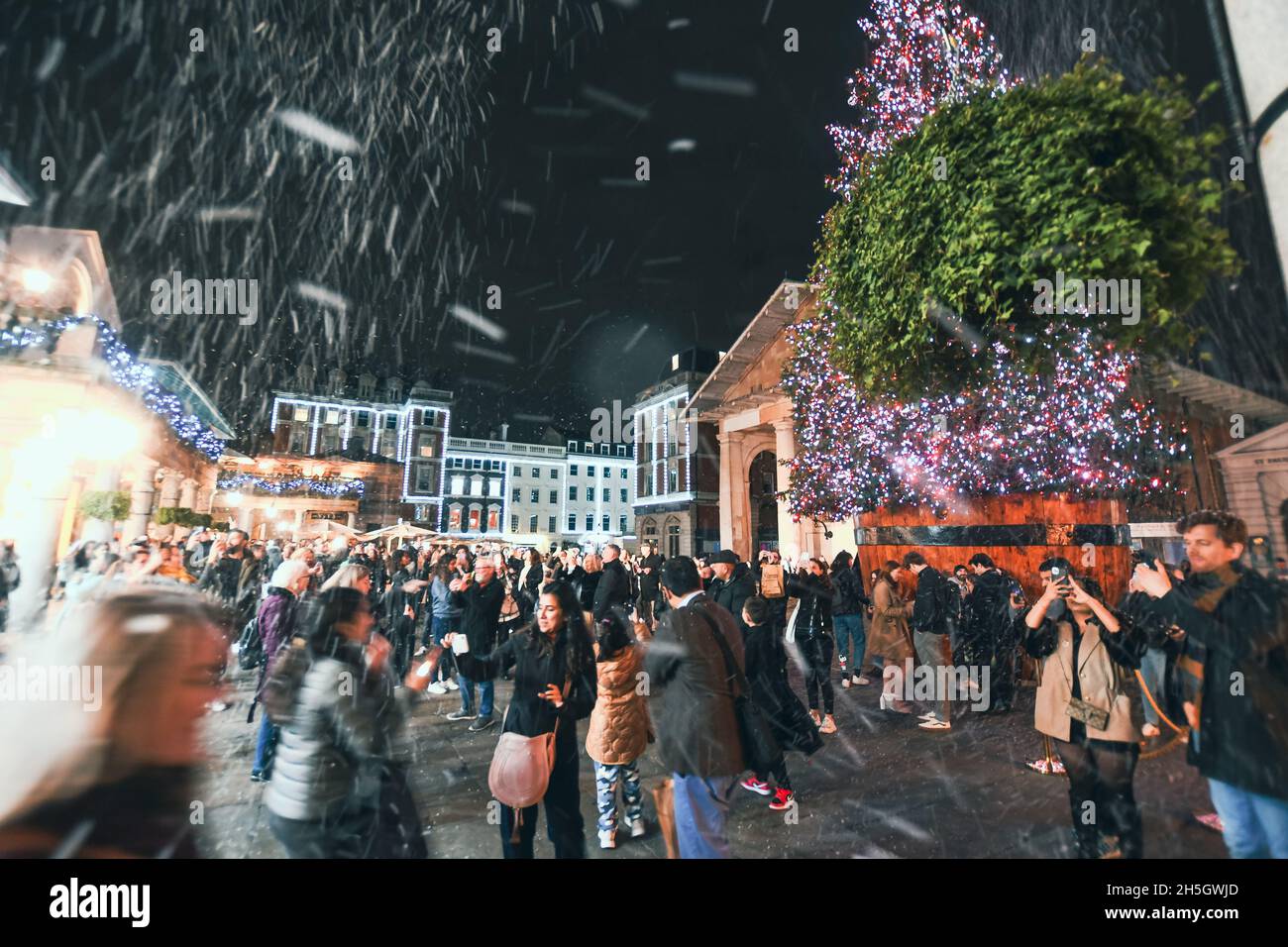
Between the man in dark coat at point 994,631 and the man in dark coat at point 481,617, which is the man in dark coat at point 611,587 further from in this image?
the man in dark coat at point 994,631

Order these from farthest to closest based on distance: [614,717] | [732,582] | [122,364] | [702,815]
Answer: [122,364], [732,582], [614,717], [702,815]

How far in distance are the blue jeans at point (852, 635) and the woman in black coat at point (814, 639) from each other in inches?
107

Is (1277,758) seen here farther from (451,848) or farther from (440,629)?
(440,629)

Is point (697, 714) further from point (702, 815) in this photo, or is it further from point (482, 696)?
point (482, 696)

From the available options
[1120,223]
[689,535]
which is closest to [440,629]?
[1120,223]

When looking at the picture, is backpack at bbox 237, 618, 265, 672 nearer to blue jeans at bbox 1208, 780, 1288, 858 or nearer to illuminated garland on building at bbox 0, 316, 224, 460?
blue jeans at bbox 1208, 780, 1288, 858

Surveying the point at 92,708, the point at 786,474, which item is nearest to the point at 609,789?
the point at 92,708

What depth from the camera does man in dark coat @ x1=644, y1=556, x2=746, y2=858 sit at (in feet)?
11.4

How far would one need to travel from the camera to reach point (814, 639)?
7520 mm

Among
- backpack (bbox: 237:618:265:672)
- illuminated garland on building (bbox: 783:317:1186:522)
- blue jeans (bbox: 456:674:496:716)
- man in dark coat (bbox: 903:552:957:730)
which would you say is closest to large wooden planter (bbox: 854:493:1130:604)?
illuminated garland on building (bbox: 783:317:1186:522)

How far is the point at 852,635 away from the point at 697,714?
8.40m

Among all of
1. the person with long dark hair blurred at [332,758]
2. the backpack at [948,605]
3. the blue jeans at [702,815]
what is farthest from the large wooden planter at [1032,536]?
the person with long dark hair blurred at [332,758]
